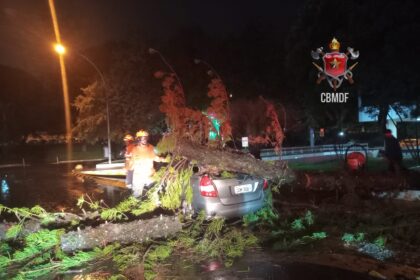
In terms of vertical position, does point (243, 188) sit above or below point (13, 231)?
above

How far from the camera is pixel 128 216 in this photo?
24.4 ft

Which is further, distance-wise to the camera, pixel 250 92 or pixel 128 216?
pixel 250 92

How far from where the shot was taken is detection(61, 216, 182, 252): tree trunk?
6582 millimetres

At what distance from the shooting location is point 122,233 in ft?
22.5

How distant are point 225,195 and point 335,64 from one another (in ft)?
52.3

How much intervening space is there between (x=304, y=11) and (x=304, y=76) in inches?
135

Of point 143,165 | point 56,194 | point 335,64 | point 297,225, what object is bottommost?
point 297,225

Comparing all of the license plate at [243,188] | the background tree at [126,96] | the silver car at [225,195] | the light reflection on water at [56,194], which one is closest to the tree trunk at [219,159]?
the silver car at [225,195]

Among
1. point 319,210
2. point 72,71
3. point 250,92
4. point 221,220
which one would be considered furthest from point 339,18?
point 72,71

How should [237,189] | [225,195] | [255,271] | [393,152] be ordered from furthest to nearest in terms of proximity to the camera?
[393,152] → [237,189] → [225,195] → [255,271]

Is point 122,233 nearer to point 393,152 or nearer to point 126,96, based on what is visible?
point 393,152

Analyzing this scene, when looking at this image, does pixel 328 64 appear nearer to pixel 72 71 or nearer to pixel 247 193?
pixel 247 193

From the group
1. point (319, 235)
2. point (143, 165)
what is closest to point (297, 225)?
point (319, 235)

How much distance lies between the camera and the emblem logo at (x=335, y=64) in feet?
69.9
